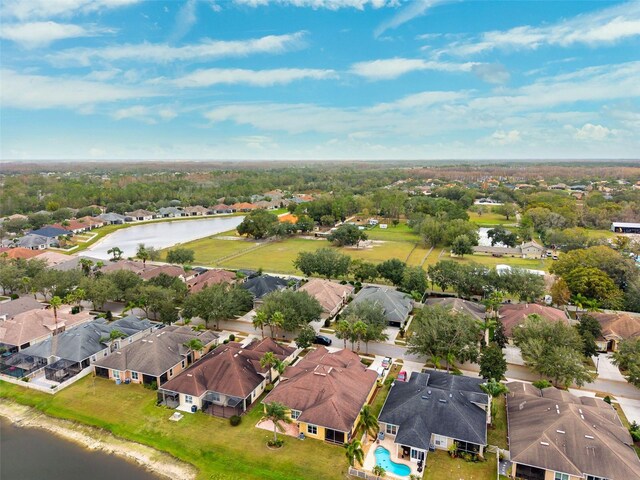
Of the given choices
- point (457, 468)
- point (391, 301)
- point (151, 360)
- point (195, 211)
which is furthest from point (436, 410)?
point (195, 211)

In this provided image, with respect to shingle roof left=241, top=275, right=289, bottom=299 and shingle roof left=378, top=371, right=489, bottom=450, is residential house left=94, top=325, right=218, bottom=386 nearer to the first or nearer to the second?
shingle roof left=241, top=275, right=289, bottom=299

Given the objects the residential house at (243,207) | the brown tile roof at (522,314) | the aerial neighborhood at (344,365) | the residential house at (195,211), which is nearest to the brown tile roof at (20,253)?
the aerial neighborhood at (344,365)

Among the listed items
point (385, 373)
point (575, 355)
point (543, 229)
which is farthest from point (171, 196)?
point (575, 355)

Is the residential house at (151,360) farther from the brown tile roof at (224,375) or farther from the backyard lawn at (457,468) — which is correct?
the backyard lawn at (457,468)

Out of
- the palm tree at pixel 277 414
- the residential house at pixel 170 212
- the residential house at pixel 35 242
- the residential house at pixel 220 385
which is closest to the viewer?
the palm tree at pixel 277 414

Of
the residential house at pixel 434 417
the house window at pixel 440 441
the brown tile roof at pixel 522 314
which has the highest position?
the brown tile roof at pixel 522 314

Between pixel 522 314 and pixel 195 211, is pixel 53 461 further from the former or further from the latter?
pixel 195 211
